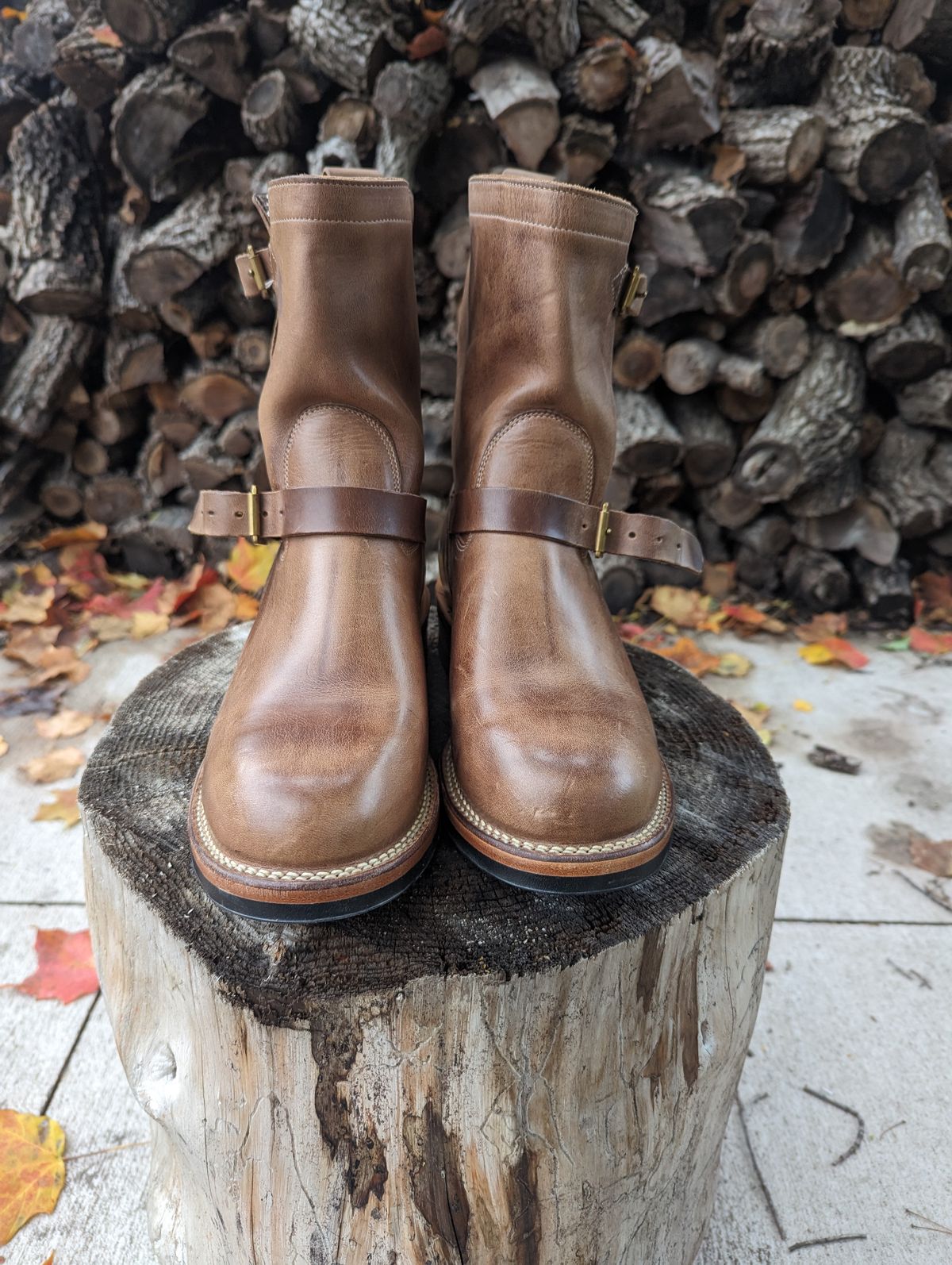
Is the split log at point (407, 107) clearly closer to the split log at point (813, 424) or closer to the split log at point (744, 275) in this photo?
the split log at point (744, 275)

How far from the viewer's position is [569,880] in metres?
0.78

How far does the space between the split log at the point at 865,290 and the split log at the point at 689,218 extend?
0.41m

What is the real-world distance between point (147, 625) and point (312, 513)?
188 cm

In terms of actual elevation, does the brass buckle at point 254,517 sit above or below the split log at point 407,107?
below

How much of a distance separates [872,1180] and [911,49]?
2.66 metres

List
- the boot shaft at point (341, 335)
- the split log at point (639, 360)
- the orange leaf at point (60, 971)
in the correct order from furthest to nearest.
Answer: the split log at point (639, 360), the orange leaf at point (60, 971), the boot shaft at point (341, 335)

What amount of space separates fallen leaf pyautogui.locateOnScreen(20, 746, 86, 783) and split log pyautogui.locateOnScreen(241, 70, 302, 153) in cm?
167

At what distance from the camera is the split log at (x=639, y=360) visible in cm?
243

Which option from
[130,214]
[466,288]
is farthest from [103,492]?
[466,288]

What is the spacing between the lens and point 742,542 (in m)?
2.90

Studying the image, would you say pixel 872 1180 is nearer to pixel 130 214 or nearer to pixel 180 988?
pixel 180 988

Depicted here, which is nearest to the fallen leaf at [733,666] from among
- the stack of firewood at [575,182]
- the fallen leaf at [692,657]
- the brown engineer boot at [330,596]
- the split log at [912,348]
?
the fallen leaf at [692,657]

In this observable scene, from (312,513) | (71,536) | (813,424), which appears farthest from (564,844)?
(71,536)

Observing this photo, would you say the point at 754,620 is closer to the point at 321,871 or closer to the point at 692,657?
the point at 692,657
